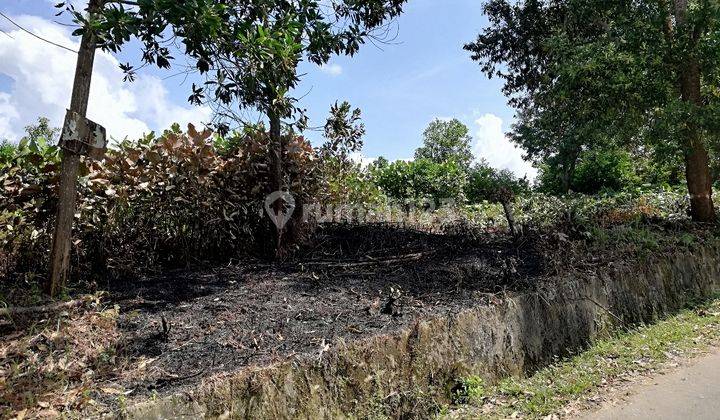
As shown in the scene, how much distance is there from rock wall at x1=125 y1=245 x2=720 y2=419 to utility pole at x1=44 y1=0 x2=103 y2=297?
68.4 inches

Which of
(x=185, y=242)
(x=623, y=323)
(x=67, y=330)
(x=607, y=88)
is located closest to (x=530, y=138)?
(x=607, y=88)

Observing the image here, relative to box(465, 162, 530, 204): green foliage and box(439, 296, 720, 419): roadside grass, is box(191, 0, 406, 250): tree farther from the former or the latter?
box(465, 162, 530, 204): green foliage

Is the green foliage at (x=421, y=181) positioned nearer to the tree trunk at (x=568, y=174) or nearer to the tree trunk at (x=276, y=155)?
the tree trunk at (x=568, y=174)

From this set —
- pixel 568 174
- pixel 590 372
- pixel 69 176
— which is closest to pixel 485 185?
pixel 568 174

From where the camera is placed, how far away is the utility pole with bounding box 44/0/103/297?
3299mm

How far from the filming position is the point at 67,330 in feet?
9.17

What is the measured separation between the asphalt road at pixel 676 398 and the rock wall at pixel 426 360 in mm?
697

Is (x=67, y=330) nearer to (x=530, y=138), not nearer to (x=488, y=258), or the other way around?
(x=488, y=258)

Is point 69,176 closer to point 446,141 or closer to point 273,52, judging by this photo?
point 273,52

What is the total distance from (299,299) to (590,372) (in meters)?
2.37

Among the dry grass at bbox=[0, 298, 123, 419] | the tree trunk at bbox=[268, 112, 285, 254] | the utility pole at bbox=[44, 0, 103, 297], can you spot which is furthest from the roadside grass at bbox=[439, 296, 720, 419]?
the utility pole at bbox=[44, 0, 103, 297]

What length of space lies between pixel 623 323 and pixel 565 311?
104 cm

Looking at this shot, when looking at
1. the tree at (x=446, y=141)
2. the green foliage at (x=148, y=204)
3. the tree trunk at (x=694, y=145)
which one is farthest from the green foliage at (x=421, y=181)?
the tree at (x=446, y=141)

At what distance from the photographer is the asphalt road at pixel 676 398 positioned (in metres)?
3.13
